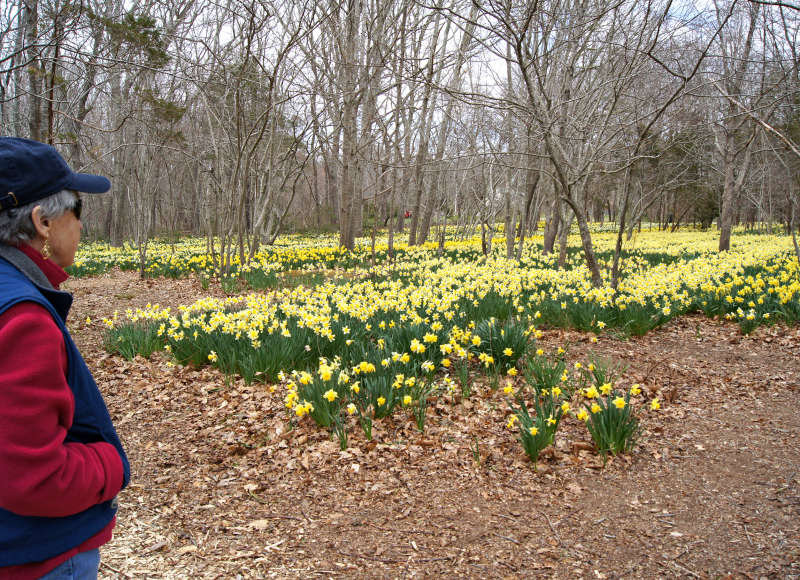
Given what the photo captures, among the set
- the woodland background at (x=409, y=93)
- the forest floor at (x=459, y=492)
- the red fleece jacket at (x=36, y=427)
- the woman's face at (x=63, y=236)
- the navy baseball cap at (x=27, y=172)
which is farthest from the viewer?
the woodland background at (x=409, y=93)

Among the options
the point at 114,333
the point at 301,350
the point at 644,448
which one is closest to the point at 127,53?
the point at 114,333

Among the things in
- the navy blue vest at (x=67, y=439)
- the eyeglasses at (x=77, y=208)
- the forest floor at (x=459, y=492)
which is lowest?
the forest floor at (x=459, y=492)

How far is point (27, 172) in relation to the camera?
3.63 feet

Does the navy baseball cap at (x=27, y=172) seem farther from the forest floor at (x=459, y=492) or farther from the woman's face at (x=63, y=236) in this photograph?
the forest floor at (x=459, y=492)

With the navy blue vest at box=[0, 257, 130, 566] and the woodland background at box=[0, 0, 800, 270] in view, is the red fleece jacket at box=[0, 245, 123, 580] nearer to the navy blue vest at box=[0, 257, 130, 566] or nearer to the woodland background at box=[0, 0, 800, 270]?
the navy blue vest at box=[0, 257, 130, 566]

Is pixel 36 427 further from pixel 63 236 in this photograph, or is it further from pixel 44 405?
pixel 63 236

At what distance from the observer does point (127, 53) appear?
809 centimetres

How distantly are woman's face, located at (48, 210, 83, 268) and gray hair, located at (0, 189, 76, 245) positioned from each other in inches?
0.7

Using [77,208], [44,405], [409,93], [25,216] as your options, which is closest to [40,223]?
[25,216]

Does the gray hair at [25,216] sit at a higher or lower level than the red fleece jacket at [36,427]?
higher

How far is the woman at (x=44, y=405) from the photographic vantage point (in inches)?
38.9

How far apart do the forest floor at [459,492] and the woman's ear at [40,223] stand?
1834 mm

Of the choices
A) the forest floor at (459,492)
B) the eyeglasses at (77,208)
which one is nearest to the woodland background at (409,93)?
the forest floor at (459,492)

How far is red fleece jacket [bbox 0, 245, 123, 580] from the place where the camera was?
98cm
